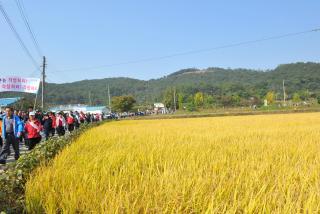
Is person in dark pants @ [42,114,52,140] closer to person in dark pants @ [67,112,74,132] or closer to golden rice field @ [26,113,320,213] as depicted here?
person in dark pants @ [67,112,74,132]

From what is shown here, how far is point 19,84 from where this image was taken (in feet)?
73.7

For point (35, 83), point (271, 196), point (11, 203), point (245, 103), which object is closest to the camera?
point (271, 196)

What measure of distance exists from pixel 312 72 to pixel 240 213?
607 feet

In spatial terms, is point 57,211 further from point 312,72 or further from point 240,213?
point 312,72

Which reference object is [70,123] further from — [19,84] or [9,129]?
[9,129]

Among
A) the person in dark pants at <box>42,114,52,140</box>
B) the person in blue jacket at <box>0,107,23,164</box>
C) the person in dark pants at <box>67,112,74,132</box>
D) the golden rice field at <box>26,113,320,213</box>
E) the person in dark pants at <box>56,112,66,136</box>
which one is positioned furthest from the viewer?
the person in dark pants at <box>67,112,74,132</box>

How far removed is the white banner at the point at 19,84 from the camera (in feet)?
72.4

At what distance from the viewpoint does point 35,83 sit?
73.6 ft

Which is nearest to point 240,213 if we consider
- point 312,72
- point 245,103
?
point 245,103

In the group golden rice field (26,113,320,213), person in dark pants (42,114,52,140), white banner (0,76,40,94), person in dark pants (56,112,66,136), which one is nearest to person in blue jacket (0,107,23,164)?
golden rice field (26,113,320,213)

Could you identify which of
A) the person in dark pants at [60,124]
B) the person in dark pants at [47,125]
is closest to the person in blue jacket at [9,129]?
the person in dark pants at [47,125]

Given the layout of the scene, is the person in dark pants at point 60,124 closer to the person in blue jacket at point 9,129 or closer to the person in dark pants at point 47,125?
the person in dark pants at point 47,125

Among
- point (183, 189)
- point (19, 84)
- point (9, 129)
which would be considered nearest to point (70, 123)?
point (19, 84)

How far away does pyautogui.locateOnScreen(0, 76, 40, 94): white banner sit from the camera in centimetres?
2206
